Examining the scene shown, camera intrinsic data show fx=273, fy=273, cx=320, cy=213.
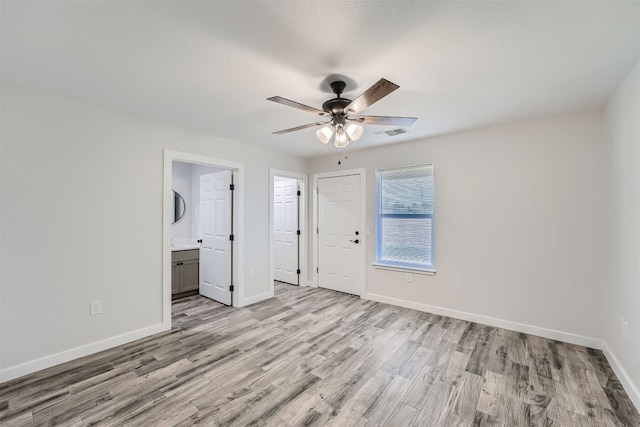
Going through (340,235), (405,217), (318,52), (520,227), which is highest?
(318,52)

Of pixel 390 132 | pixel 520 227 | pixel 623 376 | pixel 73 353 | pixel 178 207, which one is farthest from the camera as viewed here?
pixel 178 207

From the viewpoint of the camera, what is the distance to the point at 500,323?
3.28m

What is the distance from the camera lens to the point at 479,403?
1.98 metres

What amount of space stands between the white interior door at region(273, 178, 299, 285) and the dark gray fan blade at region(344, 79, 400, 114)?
3233 mm

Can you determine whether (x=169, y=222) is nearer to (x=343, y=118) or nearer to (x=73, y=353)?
(x=73, y=353)

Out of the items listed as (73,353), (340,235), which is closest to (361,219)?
(340,235)

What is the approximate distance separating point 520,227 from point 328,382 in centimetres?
273

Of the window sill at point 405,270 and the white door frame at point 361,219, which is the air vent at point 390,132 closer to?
the white door frame at point 361,219

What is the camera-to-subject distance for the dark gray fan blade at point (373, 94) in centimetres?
168

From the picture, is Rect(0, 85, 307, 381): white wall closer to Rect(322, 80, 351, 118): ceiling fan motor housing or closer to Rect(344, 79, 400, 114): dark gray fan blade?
Rect(322, 80, 351, 118): ceiling fan motor housing

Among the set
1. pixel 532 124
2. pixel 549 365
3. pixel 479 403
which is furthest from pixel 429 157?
pixel 479 403

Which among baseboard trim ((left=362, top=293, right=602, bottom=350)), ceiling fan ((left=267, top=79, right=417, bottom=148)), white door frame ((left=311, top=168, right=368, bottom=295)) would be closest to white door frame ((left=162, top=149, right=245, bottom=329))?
white door frame ((left=311, top=168, right=368, bottom=295))

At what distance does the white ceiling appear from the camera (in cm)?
146

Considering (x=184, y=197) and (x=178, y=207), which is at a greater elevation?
(x=184, y=197)
